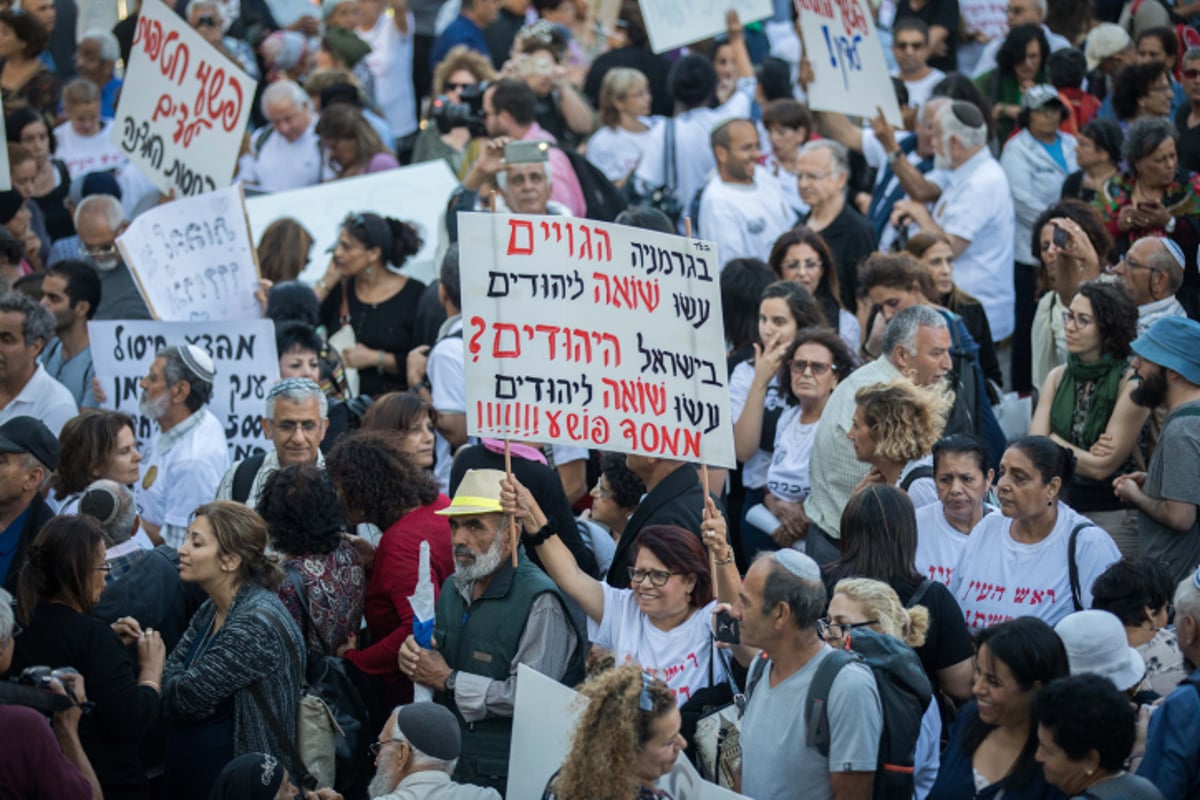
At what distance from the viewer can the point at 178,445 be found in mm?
8633

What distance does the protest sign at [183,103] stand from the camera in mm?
11391

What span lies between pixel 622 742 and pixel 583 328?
211cm

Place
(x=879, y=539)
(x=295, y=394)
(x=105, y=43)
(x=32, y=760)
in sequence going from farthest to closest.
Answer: (x=105, y=43) → (x=295, y=394) → (x=879, y=539) → (x=32, y=760)

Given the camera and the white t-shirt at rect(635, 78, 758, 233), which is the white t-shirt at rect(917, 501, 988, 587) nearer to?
the white t-shirt at rect(635, 78, 758, 233)

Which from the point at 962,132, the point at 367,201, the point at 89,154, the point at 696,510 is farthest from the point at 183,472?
the point at 89,154

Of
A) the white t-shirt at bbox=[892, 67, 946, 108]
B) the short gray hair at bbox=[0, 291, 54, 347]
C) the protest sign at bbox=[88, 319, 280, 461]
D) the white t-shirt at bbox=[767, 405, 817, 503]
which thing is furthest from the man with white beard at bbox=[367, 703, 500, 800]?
the white t-shirt at bbox=[892, 67, 946, 108]

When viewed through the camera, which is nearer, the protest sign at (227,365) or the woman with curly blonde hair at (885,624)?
the woman with curly blonde hair at (885,624)

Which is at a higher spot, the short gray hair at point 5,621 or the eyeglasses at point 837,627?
the short gray hair at point 5,621

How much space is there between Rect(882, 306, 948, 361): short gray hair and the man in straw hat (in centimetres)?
101

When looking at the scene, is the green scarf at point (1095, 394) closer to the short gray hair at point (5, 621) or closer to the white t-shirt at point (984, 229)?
the white t-shirt at point (984, 229)

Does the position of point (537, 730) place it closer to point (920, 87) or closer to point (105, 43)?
point (920, 87)

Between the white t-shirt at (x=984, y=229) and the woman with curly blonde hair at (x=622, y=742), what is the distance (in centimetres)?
636

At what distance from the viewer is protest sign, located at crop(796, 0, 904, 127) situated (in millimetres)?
12070

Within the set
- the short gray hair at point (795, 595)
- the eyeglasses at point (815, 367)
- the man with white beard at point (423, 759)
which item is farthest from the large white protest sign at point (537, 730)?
the eyeglasses at point (815, 367)
